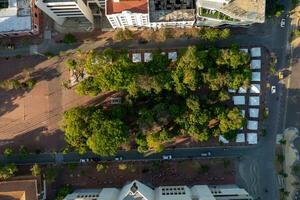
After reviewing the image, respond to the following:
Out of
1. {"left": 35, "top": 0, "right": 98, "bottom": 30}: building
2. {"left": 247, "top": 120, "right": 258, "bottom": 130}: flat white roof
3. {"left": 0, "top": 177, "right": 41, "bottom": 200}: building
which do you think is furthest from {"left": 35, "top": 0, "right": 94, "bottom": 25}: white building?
{"left": 247, "top": 120, "right": 258, "bottom": 130}: flat white roof

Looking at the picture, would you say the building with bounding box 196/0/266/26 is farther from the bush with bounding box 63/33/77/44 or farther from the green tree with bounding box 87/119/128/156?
the bush with bounding box 63/33/77/44

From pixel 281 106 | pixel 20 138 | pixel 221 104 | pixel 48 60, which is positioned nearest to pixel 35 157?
pixel 20 138

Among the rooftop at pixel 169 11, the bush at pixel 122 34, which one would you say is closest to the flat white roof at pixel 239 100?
the rooftop at pixel 169 11

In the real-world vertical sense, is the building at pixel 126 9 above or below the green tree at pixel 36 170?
above

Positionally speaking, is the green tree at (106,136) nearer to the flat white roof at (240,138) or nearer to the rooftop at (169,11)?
the rooftop at (169,11)

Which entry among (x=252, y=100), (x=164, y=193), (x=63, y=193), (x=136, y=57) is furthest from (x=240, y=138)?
(x=63, y=193)

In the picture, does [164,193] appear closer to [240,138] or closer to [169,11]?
[240,138]
